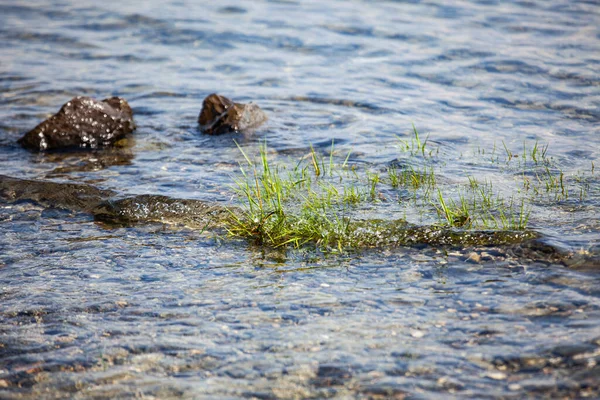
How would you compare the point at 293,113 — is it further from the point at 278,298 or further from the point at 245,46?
the point at 278,298

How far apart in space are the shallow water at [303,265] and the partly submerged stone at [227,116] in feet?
0.76

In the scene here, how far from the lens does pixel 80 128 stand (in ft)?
33.2

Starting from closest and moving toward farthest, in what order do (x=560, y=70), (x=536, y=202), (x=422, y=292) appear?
(x=422, y=292)
(x=536, y=202)
(x=560, y=70)

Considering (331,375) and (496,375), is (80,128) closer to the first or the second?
(331,375)

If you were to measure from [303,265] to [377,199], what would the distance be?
69.5 inches

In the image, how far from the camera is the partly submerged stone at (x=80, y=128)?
390 inches

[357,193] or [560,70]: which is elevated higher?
[560,70]

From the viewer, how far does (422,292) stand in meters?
5.26

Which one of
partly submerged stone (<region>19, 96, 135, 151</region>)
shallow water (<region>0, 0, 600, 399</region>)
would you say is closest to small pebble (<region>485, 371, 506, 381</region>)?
shallow water (<region>0, 0, 600, 399</region>)

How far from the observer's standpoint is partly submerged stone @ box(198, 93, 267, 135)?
34.0ft

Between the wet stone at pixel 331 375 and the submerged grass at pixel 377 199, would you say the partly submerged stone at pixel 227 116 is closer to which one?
the submerged grass at pixel 377 199

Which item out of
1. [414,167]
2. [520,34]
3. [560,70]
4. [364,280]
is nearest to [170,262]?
[364,280]

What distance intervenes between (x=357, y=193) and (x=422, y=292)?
2280mm

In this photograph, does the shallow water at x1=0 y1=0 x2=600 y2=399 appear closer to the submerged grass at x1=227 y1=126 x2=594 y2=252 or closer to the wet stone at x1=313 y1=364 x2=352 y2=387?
the wet stone at x1=313 y1=364 x2=352 y2=387
